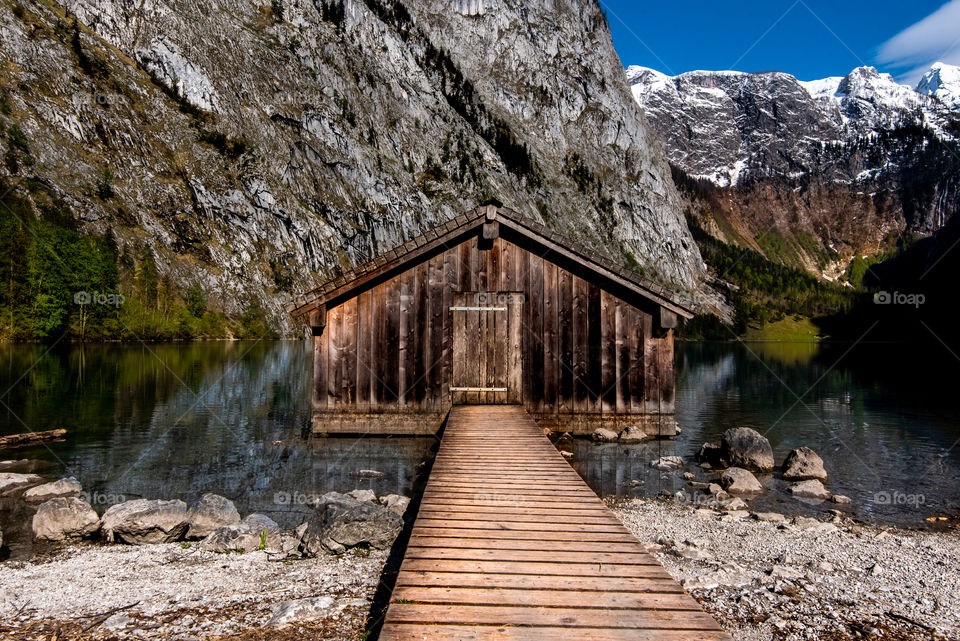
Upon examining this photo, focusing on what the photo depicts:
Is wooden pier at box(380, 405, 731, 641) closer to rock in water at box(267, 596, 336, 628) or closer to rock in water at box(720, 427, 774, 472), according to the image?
rock in water at box(267, 596, 336, 628)

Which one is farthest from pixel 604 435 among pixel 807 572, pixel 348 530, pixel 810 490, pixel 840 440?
pixel 840 440

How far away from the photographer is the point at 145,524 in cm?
812

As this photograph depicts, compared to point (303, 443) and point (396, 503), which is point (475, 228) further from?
point (396, 503)

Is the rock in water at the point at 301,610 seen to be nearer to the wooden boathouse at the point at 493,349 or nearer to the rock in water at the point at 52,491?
the rock in water at the point at 52,491

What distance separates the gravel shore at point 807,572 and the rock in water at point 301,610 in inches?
147

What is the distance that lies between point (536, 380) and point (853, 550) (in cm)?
794

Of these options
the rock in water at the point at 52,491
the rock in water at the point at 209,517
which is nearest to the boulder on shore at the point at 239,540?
the rock in water at the point at 209,517

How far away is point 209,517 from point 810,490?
34.9ft

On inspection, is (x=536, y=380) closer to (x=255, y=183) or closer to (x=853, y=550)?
(x=853, y=550)

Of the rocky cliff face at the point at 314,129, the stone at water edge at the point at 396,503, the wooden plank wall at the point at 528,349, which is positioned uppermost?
the rocky cliff face at the point at 314,129

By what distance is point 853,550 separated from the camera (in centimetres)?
781

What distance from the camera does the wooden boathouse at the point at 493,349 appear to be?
1462 cm

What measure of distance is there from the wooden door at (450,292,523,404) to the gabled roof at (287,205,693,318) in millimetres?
1512

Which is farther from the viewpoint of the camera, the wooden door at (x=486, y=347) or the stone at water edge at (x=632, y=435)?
the wooden door at (x=486, y=347)
